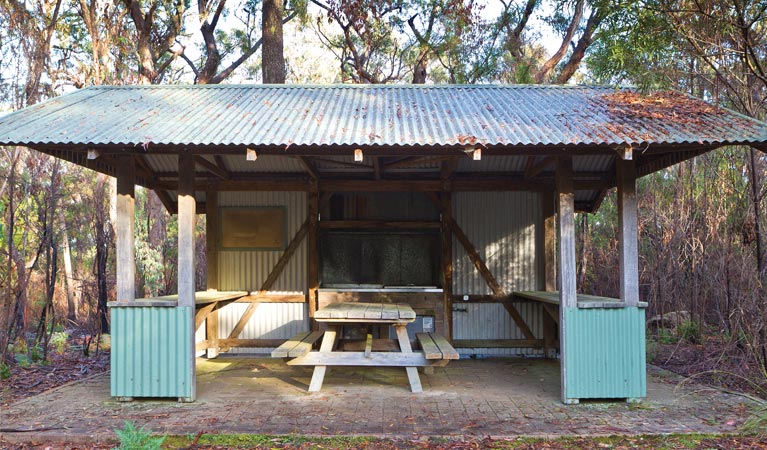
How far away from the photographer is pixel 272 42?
15328 millimetres

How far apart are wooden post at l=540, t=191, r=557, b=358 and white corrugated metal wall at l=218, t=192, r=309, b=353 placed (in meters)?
3.85

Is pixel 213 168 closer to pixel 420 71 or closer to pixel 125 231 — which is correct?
pixel 125 231

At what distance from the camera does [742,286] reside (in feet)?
26.5

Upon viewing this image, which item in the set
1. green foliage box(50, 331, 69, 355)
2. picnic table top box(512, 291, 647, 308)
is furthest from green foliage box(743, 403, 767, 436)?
green foliage box(50, 331, 69, 355)

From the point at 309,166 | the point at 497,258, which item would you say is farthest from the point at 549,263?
the point at 309,166

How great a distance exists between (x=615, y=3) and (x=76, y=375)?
349 inches

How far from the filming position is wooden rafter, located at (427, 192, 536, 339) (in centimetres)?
962

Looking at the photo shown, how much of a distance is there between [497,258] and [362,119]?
376 centimetres

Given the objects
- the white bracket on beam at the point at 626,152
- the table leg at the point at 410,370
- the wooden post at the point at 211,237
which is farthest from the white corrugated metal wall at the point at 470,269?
the white bracket on beam at the point at 626,152

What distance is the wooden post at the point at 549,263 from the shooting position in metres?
9.52

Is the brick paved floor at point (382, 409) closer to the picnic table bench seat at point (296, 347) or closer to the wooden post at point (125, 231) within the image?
the picnic table bench seat at point (296, 347)

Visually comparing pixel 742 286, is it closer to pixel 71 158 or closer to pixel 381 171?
pixel 381 171

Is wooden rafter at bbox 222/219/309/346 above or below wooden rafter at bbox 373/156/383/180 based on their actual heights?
below

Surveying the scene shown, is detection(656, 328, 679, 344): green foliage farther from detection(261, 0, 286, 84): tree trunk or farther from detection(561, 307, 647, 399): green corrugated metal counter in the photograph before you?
detection(261, 0, 286, 84): tree trunk
